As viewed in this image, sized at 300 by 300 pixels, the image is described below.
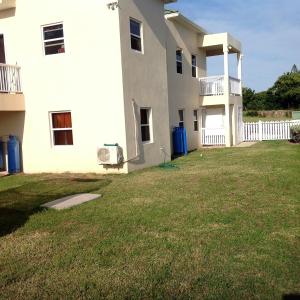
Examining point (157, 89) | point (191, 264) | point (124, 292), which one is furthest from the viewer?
point (157, 89)

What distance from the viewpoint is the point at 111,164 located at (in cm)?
1290

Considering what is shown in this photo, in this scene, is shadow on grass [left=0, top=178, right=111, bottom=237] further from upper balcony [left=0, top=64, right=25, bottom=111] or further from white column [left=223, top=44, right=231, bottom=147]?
white column [left=223, top=44, right=231, bottom=147]

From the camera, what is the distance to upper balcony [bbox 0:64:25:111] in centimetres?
1348

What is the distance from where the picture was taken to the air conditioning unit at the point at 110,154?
12.6 metres

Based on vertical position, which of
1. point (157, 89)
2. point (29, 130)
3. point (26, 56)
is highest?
point (26, 56)

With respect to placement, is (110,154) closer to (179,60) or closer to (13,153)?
(13,153)

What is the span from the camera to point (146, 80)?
14406 mm

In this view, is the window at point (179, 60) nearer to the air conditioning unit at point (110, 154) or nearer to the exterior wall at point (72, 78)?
the exterior wall at point (72, 78)

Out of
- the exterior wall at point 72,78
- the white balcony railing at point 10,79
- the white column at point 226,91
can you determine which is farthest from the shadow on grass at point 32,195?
the white column at point 226,91

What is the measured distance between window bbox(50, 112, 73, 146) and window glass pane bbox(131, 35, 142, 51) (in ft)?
10.4

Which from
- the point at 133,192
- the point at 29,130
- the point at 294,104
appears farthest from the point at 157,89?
the point at 294,104

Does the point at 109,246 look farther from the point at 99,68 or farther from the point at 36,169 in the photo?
the point at 36,169

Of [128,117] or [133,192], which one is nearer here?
[133,192]

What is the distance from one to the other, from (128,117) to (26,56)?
4272 mm
